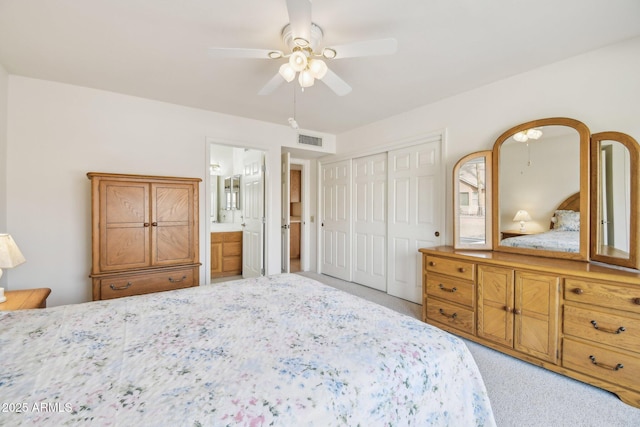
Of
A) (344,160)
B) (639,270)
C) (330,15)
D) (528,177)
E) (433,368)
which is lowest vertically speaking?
(433,368)

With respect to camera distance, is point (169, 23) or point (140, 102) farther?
point (140, 102)

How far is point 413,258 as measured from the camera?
3561 millimetres

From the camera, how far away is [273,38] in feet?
6.57

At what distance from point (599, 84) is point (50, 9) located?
3944mm

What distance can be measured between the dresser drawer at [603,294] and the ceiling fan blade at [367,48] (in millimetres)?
1992

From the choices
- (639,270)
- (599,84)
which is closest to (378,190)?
(599,84)

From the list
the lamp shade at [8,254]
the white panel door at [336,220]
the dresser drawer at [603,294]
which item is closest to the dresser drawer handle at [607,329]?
the dresser drawer at [603,294]

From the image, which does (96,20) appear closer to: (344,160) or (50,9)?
(50,9)

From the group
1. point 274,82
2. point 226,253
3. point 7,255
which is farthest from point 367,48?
point 226,253

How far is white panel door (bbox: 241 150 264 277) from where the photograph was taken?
4125 millimetres

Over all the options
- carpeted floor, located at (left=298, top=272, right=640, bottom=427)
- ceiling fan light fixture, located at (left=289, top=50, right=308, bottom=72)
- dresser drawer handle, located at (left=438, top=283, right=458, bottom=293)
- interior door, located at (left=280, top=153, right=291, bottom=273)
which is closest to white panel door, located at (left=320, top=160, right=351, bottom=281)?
interior door, located at (left=280, top=153, right=291, bottom=273)

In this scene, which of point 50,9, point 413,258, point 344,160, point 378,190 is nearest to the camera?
point 50,9

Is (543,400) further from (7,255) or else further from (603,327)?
(7,255)

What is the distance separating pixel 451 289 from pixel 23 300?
11.1 feet
